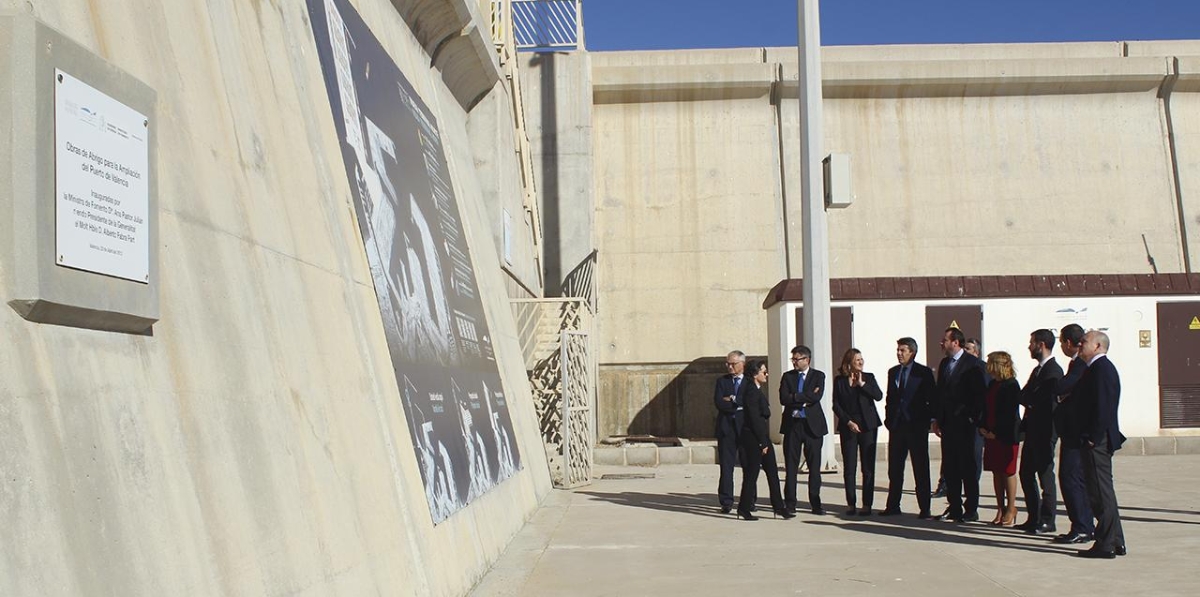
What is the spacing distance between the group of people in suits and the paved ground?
285 millimetres

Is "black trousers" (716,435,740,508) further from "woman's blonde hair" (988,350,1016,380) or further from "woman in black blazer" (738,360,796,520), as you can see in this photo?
"woman's blonde hair" (988,350,1016,380)

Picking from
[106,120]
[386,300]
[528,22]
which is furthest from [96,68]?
[528,22]

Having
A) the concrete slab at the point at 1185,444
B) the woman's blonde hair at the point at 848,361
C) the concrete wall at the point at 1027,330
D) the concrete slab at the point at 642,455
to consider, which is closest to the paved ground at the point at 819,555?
the woman's blonde hair at the point at 848,361

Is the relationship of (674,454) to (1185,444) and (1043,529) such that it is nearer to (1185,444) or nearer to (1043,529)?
(1185,444)

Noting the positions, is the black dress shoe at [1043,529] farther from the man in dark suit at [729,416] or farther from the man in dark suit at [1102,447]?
the man in dark suit at [729,416]

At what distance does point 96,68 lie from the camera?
3668 millimetres

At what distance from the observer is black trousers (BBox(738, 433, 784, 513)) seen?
39.4 feet

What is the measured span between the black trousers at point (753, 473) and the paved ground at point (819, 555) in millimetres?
194

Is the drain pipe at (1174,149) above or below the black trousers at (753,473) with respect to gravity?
above

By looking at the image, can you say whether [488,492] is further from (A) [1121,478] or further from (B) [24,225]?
(A) [1121,478]

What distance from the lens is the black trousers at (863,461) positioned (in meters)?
12.3

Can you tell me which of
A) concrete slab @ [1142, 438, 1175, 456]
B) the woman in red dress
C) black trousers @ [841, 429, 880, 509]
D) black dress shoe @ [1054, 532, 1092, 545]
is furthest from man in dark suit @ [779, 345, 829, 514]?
concrete slab @ [1142, 438, 1175, 456]

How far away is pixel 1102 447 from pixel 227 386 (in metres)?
6.83

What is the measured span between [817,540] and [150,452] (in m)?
7.60
